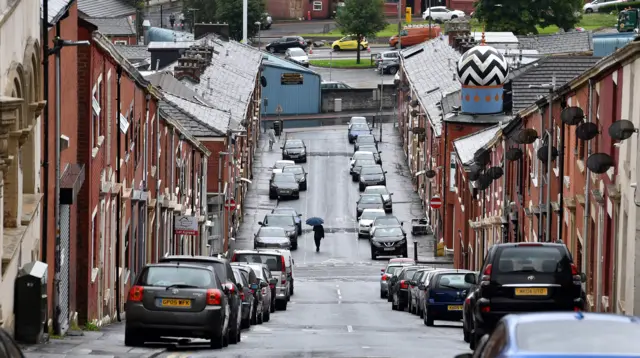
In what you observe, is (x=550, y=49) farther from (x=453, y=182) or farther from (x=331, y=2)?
(x=331, y=2)

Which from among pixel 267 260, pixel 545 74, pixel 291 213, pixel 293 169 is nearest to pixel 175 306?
pixel 267 260

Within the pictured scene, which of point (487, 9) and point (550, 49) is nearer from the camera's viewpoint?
point (550, 49)

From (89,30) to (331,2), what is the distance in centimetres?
11816

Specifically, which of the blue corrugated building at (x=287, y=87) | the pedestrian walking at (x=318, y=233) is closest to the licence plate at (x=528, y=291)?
the pedestrian walking at (x=318, y=233)

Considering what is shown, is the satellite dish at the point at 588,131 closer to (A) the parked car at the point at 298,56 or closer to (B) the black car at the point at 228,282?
(B) the black car at the point at 228,282

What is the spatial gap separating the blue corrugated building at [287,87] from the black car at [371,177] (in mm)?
19660

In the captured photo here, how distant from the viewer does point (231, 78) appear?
84938mm

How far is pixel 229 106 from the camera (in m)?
76.7

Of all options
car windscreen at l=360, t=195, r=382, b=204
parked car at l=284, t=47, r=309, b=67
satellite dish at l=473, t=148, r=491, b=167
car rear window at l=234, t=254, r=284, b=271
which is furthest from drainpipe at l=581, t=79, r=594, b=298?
parked car at l=284, t=47, r=309, b=67

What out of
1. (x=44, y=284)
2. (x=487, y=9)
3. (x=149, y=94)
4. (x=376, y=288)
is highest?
(x=487, y=9)

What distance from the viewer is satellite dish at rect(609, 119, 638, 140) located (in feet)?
83.1

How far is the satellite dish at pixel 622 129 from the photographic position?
25.3 meters

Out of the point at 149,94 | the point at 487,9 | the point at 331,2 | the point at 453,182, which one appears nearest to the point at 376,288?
the point at 453,182

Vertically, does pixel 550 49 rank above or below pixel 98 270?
above
